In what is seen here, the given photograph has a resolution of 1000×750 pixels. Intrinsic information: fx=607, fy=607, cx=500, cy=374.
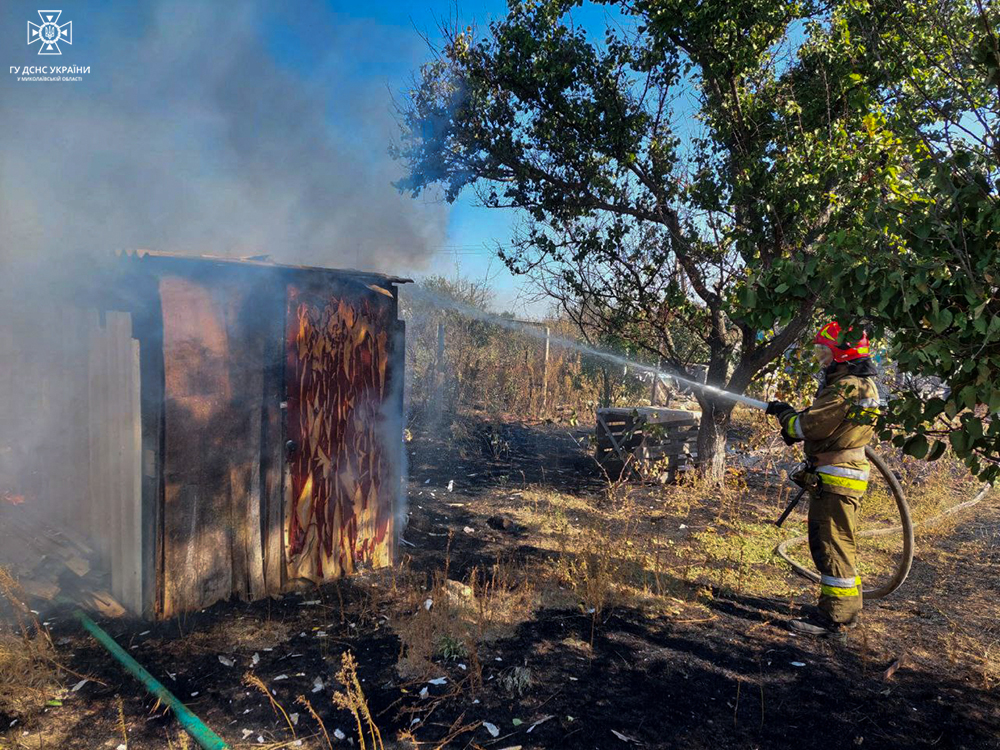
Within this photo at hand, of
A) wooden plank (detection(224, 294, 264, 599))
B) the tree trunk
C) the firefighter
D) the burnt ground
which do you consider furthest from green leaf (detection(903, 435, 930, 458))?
the tree trunk

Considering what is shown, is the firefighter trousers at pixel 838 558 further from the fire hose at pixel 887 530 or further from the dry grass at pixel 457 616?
the dry grass at pixel 457 616

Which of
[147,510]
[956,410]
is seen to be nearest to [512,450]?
[147,510]

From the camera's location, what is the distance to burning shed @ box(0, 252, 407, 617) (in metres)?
3.95

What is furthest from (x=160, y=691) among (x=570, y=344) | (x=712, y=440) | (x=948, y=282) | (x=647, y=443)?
(x=570, y=344)

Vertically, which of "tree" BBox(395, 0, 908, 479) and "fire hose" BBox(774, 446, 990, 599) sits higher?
"tree" BBox(395, 0, 908, 479)

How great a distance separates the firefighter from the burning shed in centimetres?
329

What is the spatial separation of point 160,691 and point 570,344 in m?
7.97

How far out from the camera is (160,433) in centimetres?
389

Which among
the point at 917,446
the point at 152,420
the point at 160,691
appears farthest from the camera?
the point at 152,420

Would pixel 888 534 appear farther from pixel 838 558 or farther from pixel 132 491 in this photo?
pixel 132 491

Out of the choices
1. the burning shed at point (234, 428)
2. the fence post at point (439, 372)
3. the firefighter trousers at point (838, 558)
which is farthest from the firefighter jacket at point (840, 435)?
the fence post at point (439, 372)

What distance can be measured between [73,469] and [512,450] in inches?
244

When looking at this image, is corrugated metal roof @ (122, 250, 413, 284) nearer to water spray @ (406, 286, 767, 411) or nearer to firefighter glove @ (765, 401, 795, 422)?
firefighter glove @ (765, 401, 795, 422)

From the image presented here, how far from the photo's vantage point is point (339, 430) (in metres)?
4.77
